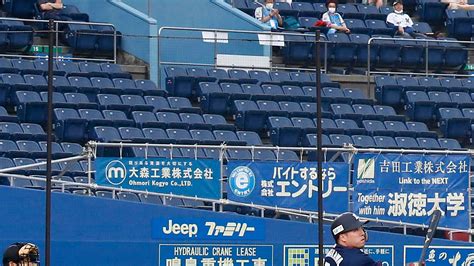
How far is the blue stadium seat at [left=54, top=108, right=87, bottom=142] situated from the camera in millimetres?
20953

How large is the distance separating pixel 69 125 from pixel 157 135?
4.00 ft

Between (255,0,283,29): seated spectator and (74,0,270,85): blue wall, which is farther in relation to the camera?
(255,0,283,29): seated spectator

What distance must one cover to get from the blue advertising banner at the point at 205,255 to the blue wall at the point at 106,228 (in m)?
0.07

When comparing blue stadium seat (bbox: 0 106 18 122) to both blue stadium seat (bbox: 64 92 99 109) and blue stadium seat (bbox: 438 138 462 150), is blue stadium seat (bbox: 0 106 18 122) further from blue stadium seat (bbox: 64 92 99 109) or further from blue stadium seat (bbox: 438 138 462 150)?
blue stadium seat (bbox: 438 138 462 150)

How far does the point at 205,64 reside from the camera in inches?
953

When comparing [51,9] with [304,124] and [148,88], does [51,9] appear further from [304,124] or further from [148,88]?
[304,124]

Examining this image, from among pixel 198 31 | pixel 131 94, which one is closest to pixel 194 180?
pixel 131 94

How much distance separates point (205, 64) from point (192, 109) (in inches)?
71.1

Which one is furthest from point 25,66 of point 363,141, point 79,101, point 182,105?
point 363,141

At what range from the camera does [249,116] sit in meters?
22.9

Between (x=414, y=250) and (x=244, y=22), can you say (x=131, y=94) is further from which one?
(x=414, y=250)

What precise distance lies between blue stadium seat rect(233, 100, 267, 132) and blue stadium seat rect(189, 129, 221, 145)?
1407 millimetres

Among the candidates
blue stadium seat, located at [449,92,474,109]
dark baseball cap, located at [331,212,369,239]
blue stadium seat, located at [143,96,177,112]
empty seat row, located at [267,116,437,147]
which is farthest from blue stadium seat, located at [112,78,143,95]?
dark baseball cap, located at [331,212,369,239]

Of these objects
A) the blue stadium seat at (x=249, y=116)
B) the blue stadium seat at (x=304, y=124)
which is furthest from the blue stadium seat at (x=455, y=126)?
the blue stadium seat at (x=249, y=116)
